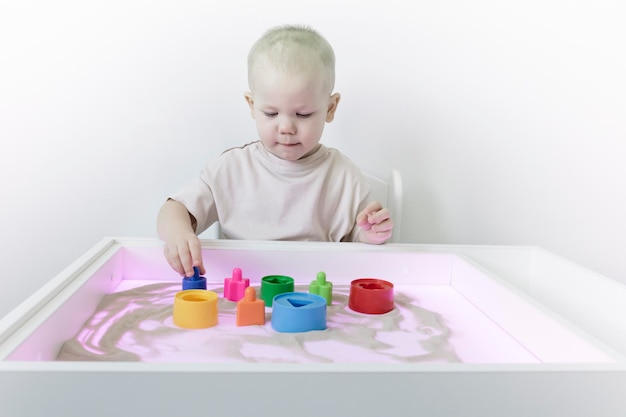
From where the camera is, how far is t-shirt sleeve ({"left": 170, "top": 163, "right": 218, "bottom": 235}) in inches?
41.4

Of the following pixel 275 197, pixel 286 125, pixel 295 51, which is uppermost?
pixel 295 51

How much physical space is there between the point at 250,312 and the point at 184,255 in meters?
0.17

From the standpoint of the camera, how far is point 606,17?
133 cm

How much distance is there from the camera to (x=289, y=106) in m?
0.97

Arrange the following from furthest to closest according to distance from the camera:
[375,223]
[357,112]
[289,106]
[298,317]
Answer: [357,112] → [289,106] → [375,223] → [298,317]

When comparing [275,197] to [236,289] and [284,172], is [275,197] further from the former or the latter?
[236,289]

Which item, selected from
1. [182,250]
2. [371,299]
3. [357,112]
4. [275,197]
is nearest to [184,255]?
[182,250]

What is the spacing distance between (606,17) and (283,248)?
1007 mm

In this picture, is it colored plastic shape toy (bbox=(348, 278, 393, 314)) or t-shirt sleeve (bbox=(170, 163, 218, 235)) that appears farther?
t-shirt sleeve (bbox=(170, 163, 218, 235))

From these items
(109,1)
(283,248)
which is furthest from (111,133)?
(283,248)

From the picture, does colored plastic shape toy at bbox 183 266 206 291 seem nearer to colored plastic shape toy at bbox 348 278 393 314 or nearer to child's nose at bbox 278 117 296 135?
colored plastic shape toy at bbox 348 278 393 314

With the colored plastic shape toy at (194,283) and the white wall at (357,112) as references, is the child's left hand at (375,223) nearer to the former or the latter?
the colored plastic shape toy at (194,283)

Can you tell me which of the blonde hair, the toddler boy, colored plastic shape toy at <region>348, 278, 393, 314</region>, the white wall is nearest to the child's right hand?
the toddler boy

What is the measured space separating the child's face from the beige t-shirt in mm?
80
